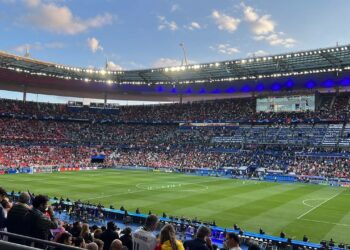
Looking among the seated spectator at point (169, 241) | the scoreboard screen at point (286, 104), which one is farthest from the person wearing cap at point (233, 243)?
the scoreboard screen at point (286, 104)

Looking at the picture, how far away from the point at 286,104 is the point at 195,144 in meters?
22.5

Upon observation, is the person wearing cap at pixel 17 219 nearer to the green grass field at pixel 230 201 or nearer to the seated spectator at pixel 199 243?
the seated spectator at pixel 199 243

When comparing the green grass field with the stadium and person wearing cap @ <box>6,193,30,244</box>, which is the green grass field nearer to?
the stadium

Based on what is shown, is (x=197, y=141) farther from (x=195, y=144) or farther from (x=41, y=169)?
(x=41, y=169)

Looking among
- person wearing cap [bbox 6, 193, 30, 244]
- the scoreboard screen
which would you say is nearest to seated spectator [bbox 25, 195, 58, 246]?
person wearing cap [bbox 6, 193, 30, 244]

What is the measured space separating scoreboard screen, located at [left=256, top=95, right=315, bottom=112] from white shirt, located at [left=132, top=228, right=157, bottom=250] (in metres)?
77.6

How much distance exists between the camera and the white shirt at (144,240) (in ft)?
23.5

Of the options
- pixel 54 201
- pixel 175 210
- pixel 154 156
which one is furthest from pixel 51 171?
pixel 175 210

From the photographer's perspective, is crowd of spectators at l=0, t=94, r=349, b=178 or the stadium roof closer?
the stadium roof

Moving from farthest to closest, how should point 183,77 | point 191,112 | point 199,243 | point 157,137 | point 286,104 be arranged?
point 191,112 → point 157,137 → point 183,77 → point 286,104 → point 199,243

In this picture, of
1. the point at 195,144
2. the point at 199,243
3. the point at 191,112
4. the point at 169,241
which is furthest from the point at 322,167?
the point at 169,241

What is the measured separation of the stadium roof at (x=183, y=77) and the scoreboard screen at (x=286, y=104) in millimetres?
3330

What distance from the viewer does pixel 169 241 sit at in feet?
22.3

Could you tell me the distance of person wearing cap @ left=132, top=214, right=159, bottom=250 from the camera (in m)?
7.15
